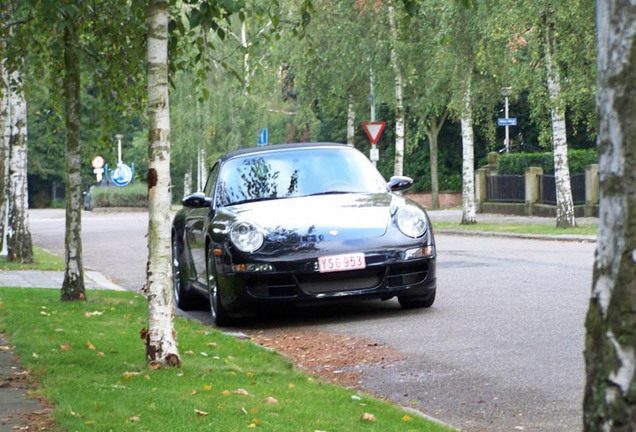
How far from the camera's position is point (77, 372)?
777cm

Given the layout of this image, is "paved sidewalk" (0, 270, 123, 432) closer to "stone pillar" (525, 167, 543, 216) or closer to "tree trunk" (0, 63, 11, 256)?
"tree trunk" (0, 63, 11, 256)

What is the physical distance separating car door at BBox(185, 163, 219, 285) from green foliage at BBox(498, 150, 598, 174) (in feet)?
81.1

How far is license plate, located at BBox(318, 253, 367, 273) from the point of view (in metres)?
10.7

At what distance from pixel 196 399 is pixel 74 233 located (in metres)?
6.17

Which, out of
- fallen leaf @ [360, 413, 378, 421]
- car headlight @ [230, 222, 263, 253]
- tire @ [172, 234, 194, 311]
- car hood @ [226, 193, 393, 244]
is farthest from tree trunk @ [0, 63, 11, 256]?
fallen leaf @ [360, 413, 378, 421]

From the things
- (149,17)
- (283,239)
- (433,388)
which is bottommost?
(433,388)

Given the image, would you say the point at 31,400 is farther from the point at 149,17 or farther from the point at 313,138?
the point at 313,138

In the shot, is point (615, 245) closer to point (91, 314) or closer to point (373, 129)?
point (91, 314)

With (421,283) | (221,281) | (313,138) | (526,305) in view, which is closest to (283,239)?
(221,281)

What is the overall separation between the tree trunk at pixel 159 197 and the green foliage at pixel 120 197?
57.7 metres

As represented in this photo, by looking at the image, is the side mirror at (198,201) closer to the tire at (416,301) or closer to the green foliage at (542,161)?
the tire at (416,301)

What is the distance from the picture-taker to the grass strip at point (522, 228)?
25406mm

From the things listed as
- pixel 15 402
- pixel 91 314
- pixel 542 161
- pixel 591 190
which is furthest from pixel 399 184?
pixel 542 161

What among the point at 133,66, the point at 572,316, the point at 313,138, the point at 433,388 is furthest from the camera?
the point at 313,138
